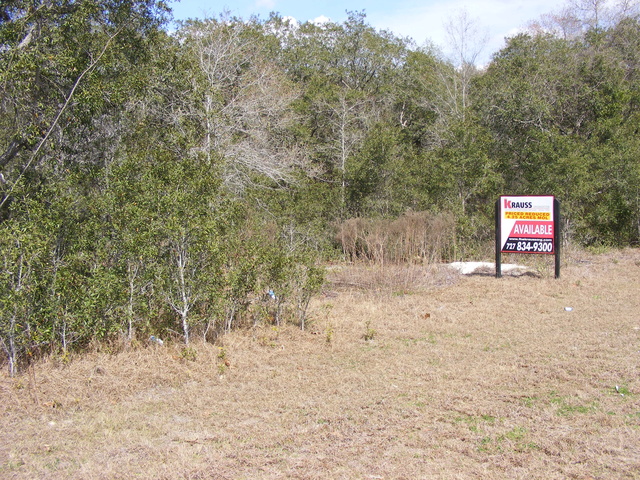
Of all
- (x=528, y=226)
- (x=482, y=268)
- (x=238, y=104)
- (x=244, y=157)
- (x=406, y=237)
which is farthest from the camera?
(x=238, y=104)

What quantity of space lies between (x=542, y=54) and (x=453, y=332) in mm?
Result: 18205

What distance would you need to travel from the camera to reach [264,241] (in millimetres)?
7914

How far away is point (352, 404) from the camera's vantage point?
4824 millimetres

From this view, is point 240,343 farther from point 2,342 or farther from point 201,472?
point 201,472

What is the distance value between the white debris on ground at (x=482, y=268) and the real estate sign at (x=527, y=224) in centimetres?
97

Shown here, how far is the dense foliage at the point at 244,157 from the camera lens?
6.10 meters

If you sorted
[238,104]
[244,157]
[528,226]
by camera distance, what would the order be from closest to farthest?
[528,226] → [244,157] → [238,104]

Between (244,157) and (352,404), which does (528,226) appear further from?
(352,404)

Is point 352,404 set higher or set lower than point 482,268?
lower

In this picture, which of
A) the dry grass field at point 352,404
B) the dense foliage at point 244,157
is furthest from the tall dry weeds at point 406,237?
the dry grass field at point 352,404

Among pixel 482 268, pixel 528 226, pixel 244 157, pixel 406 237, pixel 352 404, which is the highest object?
pixel 244 157

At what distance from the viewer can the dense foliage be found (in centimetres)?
610

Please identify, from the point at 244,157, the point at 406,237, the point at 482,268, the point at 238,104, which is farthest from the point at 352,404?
the point at 238,104

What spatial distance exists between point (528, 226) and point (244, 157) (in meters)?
6.40
